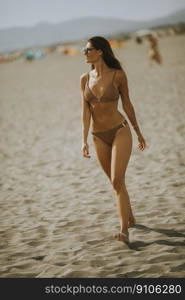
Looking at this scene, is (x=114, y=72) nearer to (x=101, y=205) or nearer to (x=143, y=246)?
(x=143, y=246)

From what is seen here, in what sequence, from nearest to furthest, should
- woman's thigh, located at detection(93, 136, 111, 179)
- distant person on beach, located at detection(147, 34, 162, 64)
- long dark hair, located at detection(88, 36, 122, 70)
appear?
long dark hair, located at detection(88, 36, 122, 70)
woman's thigh, located at detection(93, 136, 111, 179)
distant person on beach, located at detection(147, 34, 162, 64)

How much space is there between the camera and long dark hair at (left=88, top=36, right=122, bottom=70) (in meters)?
3.58

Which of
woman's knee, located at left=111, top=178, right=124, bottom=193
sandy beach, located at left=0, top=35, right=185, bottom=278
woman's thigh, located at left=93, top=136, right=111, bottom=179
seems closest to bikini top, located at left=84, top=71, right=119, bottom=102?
woman's thigh, located at left=93, top=136, right=111, bottom=179

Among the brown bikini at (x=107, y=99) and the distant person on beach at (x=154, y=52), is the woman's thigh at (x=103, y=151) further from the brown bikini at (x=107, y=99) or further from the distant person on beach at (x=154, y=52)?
the distant person on beach at (x=154, y=52)

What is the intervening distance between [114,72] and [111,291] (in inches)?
67.5

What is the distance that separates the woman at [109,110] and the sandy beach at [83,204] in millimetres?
377

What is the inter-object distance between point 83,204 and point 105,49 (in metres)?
2.08

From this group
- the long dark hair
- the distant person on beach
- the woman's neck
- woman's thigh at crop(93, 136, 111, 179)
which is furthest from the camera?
the distant person on beach

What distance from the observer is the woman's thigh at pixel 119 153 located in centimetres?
371

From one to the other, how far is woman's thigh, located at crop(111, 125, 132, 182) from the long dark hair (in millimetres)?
546

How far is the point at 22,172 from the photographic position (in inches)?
272

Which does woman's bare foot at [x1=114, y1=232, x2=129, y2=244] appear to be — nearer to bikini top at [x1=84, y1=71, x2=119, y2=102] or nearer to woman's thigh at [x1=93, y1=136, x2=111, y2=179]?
woman's thigh at [x1=93, y1=136, x2=111, y2=179]

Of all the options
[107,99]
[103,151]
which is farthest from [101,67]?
[103,151]

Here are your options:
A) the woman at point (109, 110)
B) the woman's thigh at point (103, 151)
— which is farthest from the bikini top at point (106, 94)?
the woman's thigh at point (103, 151)
